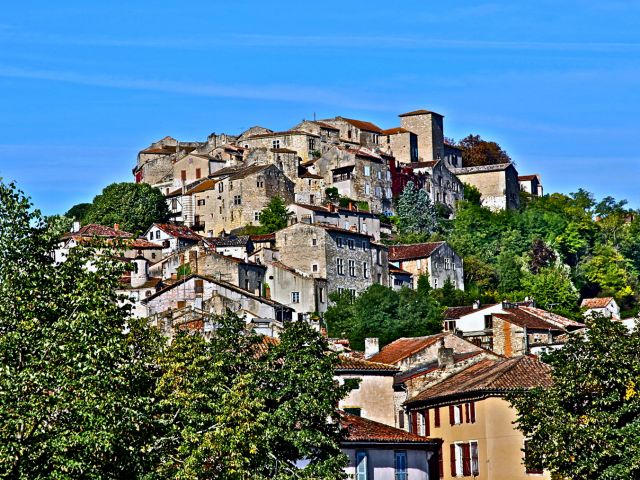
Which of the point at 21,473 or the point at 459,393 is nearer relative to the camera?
the point at 21,473

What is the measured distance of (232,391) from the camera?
4303 cm

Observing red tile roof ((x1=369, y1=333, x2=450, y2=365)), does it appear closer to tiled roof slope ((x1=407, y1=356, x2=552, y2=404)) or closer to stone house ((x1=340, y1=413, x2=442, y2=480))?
tiled roof slope ((x1=407, y1=356, x2=552, y2=404))

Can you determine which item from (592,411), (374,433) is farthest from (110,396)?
(374,433)

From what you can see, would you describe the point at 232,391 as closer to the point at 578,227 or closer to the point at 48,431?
the point at 48,431

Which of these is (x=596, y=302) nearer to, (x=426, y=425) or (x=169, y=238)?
(x=169, y=238)

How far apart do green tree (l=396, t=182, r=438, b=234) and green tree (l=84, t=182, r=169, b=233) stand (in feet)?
70.7

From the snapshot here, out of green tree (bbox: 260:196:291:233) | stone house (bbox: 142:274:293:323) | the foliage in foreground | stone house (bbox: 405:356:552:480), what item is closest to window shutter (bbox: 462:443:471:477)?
stone house (bbox: 405:356:552:480)

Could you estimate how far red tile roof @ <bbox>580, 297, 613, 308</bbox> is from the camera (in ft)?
407

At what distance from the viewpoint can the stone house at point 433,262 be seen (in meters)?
126

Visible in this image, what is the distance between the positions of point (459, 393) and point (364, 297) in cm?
4764

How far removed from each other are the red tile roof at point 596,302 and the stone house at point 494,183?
29.7 m

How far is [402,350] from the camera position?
75.9 metres

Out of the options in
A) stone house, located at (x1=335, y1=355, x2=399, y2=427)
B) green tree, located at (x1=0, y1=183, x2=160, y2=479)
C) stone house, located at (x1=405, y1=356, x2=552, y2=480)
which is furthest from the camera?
stone house, located at (x1=335, y1=355, x2=399, y2=427)

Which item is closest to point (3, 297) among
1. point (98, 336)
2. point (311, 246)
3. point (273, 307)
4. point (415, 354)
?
point (98, 336)
